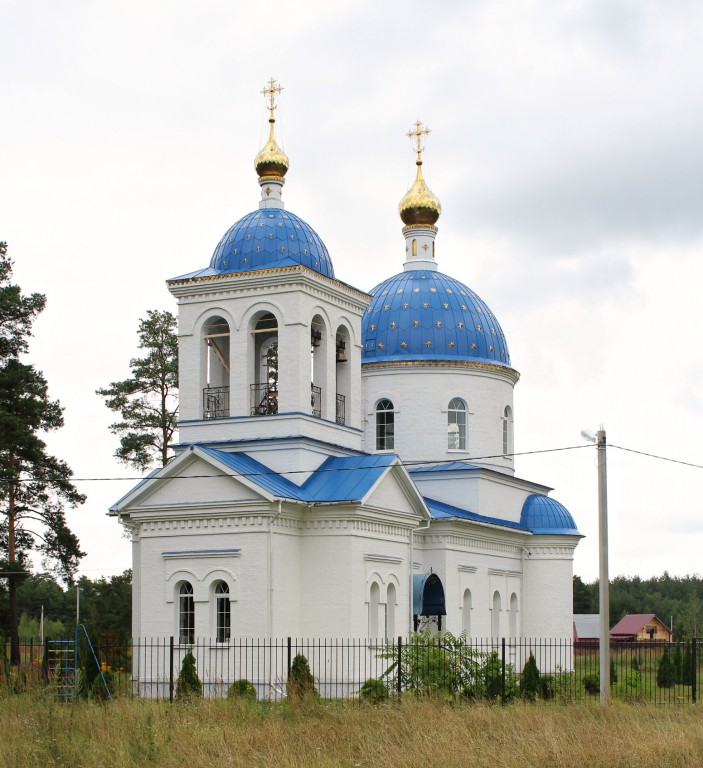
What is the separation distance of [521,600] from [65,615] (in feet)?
126

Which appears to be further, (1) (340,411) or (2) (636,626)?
(2) (636,626)

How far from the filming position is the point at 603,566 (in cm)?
1877

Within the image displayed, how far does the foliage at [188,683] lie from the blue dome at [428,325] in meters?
13.4

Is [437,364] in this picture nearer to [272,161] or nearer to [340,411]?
[340,411]

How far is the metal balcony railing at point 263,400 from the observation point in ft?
81.9

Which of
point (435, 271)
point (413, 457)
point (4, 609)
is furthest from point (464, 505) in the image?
point (4, 609)

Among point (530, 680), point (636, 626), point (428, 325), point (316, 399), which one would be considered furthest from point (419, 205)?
point (636, 626)

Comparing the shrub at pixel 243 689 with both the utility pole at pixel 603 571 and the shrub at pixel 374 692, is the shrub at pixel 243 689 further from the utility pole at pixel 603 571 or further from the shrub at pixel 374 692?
the utility pole at pixel 603 571

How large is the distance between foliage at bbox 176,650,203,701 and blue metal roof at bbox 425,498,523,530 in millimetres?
9054

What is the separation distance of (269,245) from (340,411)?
3692 millimetres

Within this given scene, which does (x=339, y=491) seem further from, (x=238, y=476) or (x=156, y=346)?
(x=156, y=346)

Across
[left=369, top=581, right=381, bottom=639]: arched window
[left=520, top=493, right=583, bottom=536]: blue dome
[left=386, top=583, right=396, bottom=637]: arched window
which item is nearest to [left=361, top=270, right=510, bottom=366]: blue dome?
[left=520, top=493, right=583, bottom=536]: blue dome

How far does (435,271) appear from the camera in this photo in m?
34.1

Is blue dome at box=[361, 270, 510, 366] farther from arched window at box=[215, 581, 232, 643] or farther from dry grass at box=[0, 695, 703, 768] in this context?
dry grass at box=[0, 695, 703, 768]
